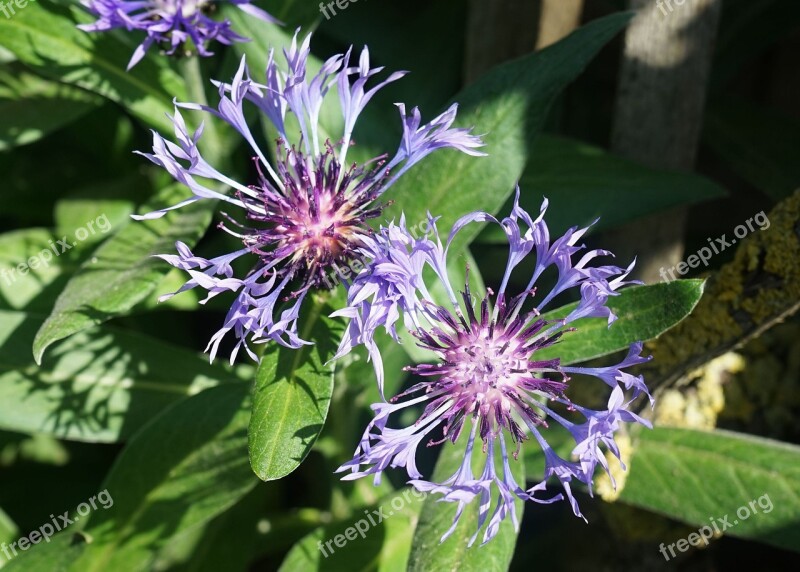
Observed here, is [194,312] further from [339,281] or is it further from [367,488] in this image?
[339,281]

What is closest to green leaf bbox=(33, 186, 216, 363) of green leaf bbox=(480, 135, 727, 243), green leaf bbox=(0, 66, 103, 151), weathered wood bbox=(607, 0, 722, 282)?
green leaf bbox=(0, 66, 103, 151)

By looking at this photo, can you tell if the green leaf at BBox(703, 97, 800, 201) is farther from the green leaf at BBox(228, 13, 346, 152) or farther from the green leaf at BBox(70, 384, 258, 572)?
the green leaf at BBox(70, 384, 258, 572)

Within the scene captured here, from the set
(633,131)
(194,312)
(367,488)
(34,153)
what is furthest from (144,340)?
(633,131)

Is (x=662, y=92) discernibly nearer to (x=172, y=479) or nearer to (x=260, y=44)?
(x=260, y=44)

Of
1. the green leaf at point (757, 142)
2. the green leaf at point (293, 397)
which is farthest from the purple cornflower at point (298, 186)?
the green leaf at point (757, 142)

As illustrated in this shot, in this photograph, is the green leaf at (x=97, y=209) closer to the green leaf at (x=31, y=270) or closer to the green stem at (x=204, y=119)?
the green leaf at (x=31, y=270)

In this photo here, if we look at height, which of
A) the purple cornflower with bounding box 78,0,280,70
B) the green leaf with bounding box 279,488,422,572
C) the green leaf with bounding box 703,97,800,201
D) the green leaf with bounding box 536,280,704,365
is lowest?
the green leaf with bounding box 279,488,422,572

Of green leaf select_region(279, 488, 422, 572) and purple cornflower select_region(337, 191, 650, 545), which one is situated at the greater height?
purple cornflower select_region(337, 191, 650, 545)
